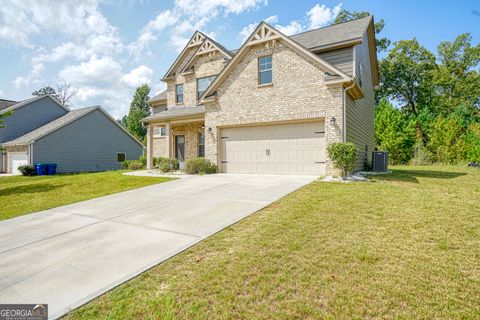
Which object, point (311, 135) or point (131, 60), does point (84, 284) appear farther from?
point (131, 60)

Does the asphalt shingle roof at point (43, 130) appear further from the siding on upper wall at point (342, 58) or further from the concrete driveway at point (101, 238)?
the siding on upper wall at point (342, 58)

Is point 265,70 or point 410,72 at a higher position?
point 410,72

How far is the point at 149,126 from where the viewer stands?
1672 centimetres

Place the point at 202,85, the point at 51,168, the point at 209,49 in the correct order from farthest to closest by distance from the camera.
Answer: the point at 51,168
the point at 202,85
the point at 209,49

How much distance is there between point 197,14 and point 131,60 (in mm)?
6935

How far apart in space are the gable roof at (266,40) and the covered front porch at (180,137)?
3.24 metres

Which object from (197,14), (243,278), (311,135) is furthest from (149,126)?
(243,278)

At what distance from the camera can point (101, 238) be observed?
4301 millimetres

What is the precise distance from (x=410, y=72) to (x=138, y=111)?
45303 millimetres

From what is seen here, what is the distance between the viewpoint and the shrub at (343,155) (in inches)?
369

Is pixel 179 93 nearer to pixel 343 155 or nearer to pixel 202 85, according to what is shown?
pixel 202 85

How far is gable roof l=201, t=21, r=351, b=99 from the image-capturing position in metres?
10.3

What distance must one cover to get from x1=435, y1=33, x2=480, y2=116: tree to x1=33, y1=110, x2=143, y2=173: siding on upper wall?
131 feet

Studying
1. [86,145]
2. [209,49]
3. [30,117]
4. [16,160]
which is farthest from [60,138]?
[209,49]
